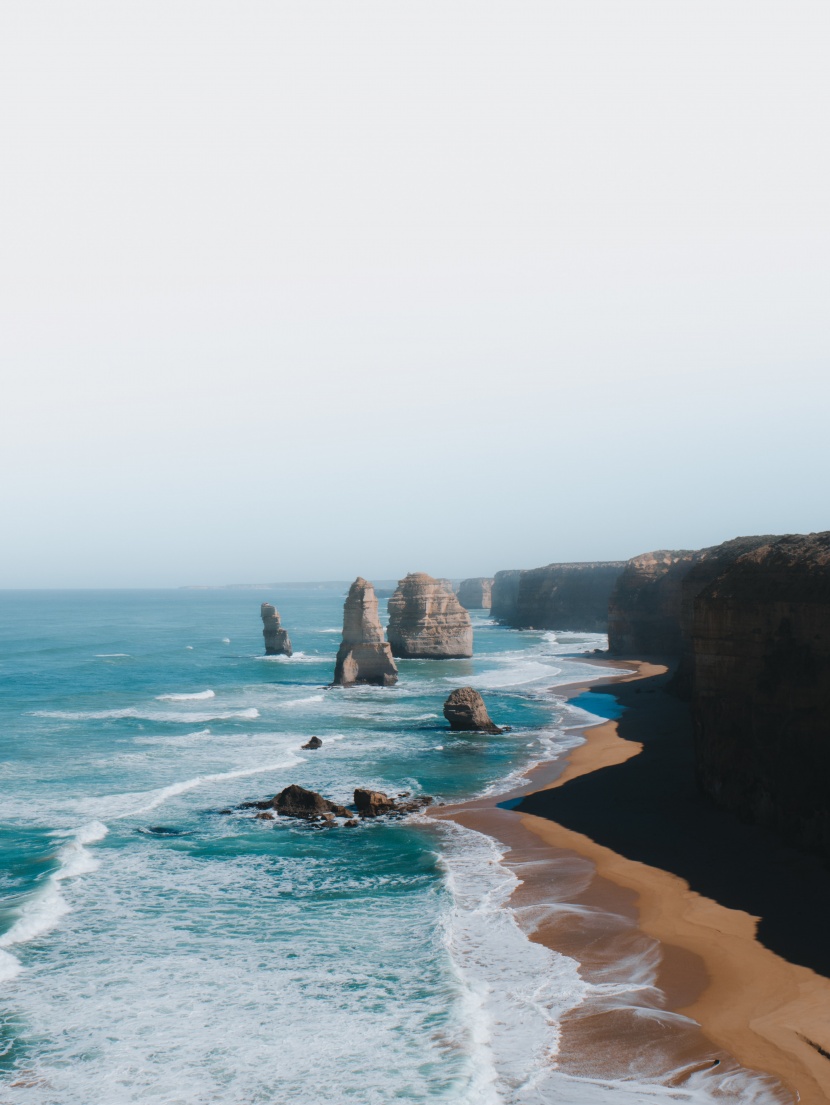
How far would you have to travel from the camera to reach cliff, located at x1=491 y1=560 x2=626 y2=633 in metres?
136

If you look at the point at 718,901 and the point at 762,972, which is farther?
the point at 718,901

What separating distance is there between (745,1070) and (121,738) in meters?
39.9

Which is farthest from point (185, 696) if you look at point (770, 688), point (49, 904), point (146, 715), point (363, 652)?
point (770, 688)

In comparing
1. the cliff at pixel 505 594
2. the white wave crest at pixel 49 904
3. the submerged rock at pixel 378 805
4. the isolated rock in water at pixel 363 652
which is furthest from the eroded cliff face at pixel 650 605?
the cliff at pixel 505 594

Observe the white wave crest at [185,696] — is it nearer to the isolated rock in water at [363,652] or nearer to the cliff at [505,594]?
the isolated rock in water at [363,652]

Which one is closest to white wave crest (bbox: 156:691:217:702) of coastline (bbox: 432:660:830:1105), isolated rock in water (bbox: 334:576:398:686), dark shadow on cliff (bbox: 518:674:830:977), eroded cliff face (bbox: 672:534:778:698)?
isolated rock in water (bbox: 334:576:398:686)

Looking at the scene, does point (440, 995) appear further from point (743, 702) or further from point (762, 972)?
point (743, 702)

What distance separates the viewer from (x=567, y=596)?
139500 mm

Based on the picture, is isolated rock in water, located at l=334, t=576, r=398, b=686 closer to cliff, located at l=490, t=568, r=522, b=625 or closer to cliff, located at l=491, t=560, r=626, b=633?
cliff, located at l=491, t=560, r=626, b=633

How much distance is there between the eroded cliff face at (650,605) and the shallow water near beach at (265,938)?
108 feet

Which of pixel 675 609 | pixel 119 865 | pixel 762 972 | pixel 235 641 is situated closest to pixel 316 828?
pixel 119 865

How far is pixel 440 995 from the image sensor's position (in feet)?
57.5

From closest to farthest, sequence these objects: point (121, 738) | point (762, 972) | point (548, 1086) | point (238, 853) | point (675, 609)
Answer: point (548, 1086), point (762, 972), point (238, 853), point (121, 738), point (675, 609)

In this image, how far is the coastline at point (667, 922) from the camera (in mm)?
14805
